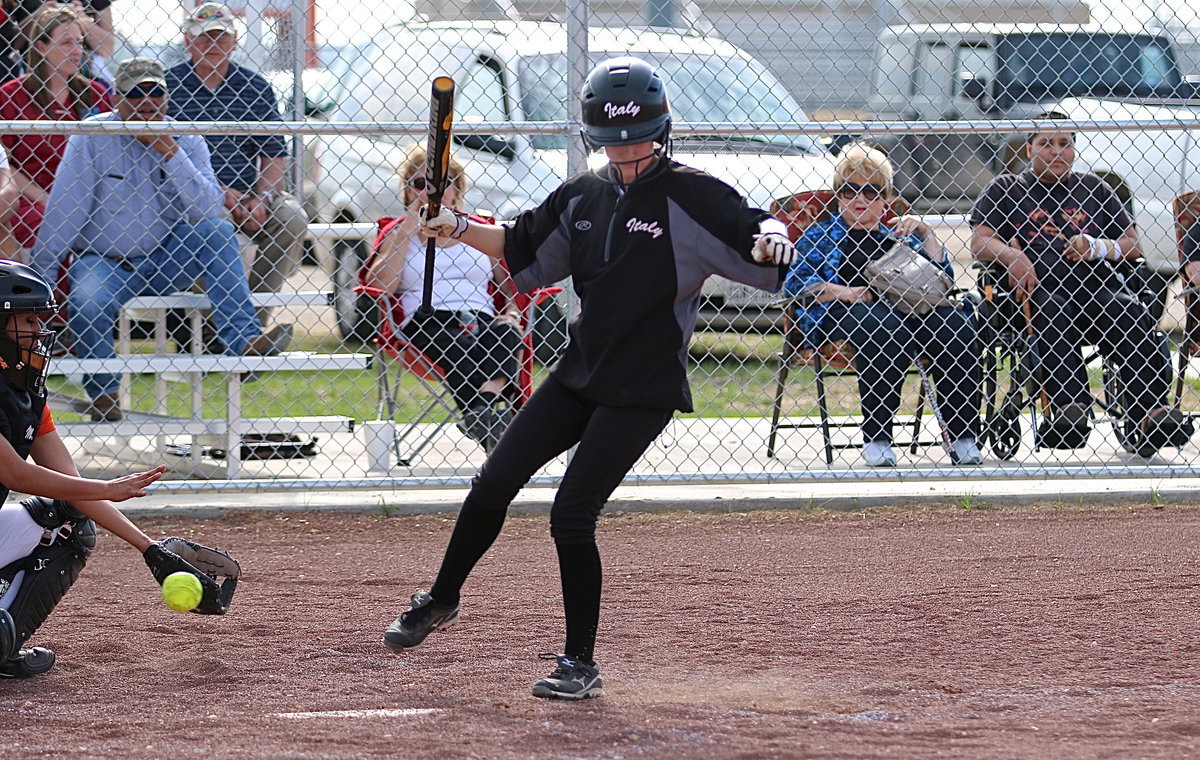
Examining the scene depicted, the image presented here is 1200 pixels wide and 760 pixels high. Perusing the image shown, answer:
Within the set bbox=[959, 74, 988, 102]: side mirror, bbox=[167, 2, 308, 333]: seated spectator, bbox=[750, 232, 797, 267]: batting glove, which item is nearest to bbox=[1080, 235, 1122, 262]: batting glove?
bbox=[959, 74, 988, 102]: side mirror

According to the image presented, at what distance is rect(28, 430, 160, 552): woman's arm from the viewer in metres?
3.63

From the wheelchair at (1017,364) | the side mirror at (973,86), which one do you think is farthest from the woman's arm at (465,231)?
the side mirror at (973,86)

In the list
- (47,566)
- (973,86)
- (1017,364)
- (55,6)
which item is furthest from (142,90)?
(973,86)

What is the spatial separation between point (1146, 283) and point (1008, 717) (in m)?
4.09

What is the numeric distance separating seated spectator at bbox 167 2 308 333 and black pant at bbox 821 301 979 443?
272 centimetres

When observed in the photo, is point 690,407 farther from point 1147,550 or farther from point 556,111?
point 556,111

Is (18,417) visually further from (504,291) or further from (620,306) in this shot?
(504,291)

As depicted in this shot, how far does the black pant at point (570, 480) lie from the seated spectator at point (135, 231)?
301cm

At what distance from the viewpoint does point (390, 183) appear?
968 cm

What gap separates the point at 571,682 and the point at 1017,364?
403 centimetres

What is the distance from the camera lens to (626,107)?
3.86 metres

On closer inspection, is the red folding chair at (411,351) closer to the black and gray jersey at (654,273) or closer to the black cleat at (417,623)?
the black cleat at (417,623)

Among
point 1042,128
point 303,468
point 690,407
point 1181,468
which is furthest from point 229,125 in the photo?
point 1181,468

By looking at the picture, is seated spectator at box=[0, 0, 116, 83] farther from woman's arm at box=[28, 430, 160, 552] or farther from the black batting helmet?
the black batting helmet
